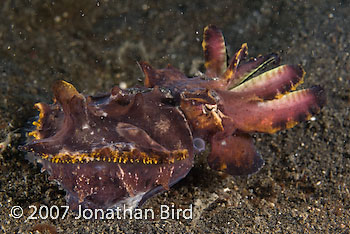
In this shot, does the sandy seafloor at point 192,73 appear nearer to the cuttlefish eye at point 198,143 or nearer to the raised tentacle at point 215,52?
the cuttlefish eye at point 198,143

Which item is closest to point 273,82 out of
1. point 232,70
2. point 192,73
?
point 232,70

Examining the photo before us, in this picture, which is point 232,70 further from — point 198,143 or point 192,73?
point 192,73

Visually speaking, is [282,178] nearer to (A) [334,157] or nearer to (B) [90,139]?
(A) [334,157]

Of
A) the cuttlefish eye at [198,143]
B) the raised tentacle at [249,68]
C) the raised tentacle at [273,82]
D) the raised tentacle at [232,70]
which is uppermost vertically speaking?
the raised tentacle at [232,70]

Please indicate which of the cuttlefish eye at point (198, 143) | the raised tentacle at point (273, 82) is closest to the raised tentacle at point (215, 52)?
the raised tentacle at point (273, 82)

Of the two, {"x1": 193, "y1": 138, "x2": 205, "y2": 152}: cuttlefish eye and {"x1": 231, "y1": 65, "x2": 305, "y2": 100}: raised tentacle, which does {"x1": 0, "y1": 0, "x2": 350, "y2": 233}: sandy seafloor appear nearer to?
{"x1": 193, "y1": 138, "x2": 205, "y2": 152}: cuttlefish eye

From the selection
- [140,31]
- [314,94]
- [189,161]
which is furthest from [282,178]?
[140,31]
